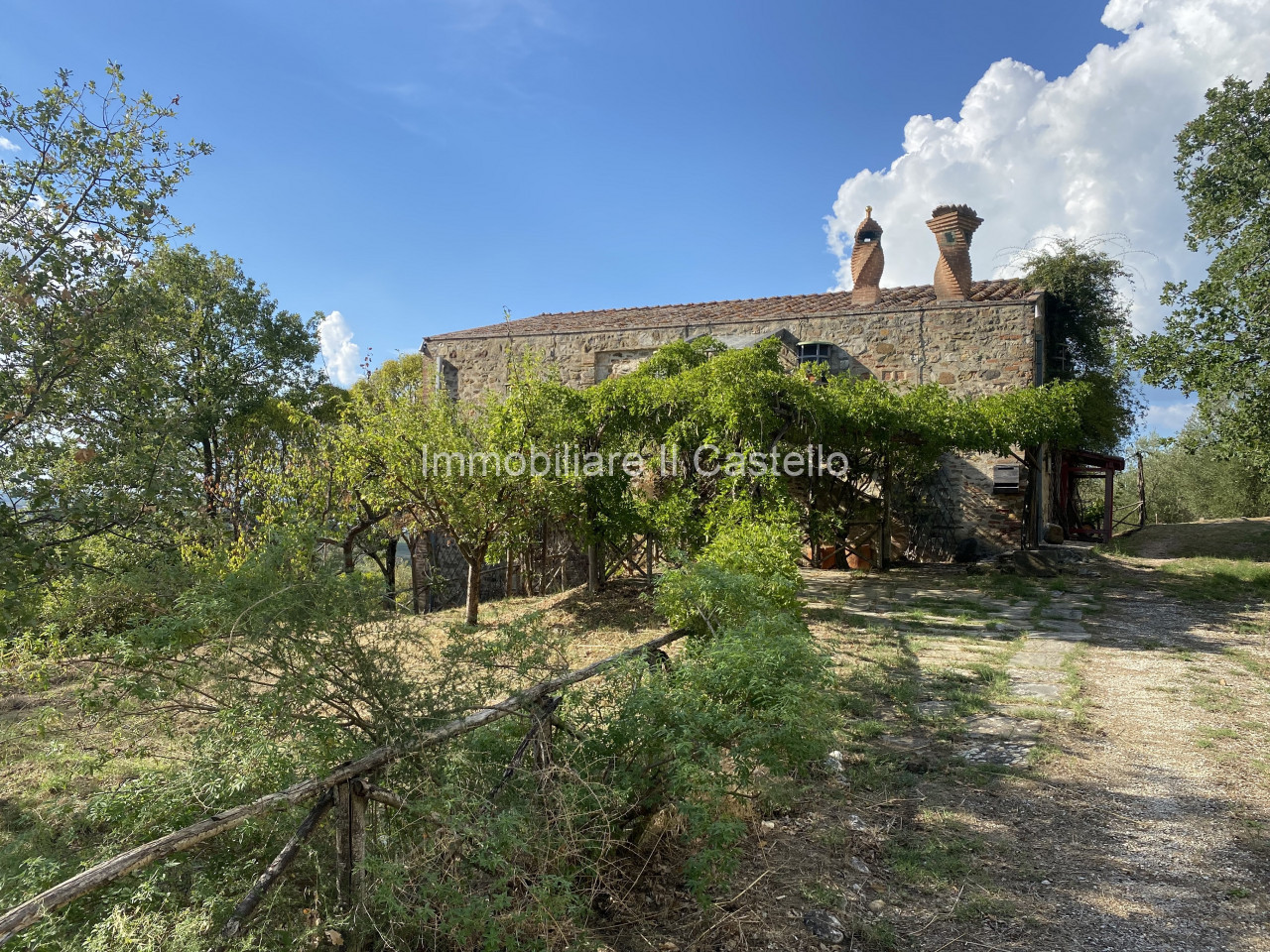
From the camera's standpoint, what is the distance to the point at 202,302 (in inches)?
563

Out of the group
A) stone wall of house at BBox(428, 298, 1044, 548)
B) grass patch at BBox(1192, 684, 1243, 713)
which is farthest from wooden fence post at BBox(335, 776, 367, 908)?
stone wall of house at BBox(428, 298, 1044, 548)

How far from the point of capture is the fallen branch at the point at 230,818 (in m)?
1.69

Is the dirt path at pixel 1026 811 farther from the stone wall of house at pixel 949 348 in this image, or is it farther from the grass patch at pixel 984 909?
the stone wall of house at pixel 949 348

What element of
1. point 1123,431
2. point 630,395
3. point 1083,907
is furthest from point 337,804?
point 1123,431

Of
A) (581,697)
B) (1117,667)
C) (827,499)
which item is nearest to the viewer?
(581,697)

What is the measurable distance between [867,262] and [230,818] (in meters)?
14.7

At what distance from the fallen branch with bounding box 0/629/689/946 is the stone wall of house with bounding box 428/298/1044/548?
354 inches

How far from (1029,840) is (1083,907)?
1.63 feet

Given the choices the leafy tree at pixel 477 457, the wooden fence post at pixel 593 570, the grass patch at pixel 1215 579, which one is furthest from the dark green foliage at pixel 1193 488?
the leafy tree at pixel 477 457

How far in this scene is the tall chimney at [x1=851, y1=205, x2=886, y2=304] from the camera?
14.2 metres

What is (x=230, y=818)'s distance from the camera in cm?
205

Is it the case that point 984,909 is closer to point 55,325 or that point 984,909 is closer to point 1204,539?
point 55,325

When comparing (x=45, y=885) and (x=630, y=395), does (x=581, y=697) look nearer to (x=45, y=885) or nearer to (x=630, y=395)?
(x=45, y=885)

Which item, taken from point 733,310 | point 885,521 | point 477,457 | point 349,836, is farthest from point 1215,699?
point 733,310
